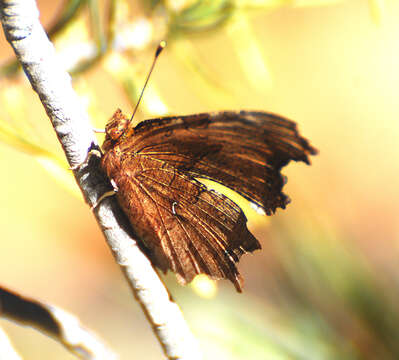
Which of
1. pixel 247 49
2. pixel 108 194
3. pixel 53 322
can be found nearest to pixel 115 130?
pixel 108 194

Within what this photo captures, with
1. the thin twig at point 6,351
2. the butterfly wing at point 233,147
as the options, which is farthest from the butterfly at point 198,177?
the thin twig at point 6,351

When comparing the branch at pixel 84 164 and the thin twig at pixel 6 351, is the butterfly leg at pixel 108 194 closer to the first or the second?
the branch at pixel 84 164

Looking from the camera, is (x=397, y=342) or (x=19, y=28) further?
→ (x=397, y=342)

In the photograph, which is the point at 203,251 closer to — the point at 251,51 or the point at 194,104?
the point at 251,51

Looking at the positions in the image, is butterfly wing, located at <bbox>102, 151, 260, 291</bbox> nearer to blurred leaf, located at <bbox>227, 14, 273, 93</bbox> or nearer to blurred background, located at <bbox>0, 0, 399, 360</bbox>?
blurred background, located at <bbox>0, 0, 399, 360</bbox>

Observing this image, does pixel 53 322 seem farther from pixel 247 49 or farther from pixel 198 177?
pixel 247 49

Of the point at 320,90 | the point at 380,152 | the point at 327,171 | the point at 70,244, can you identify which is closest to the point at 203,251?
the point at 70,244

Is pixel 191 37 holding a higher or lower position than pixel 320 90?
lower

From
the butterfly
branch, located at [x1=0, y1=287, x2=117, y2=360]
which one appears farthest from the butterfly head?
branch, located at [x1=0, y1=287, x2=117, y2=360]
